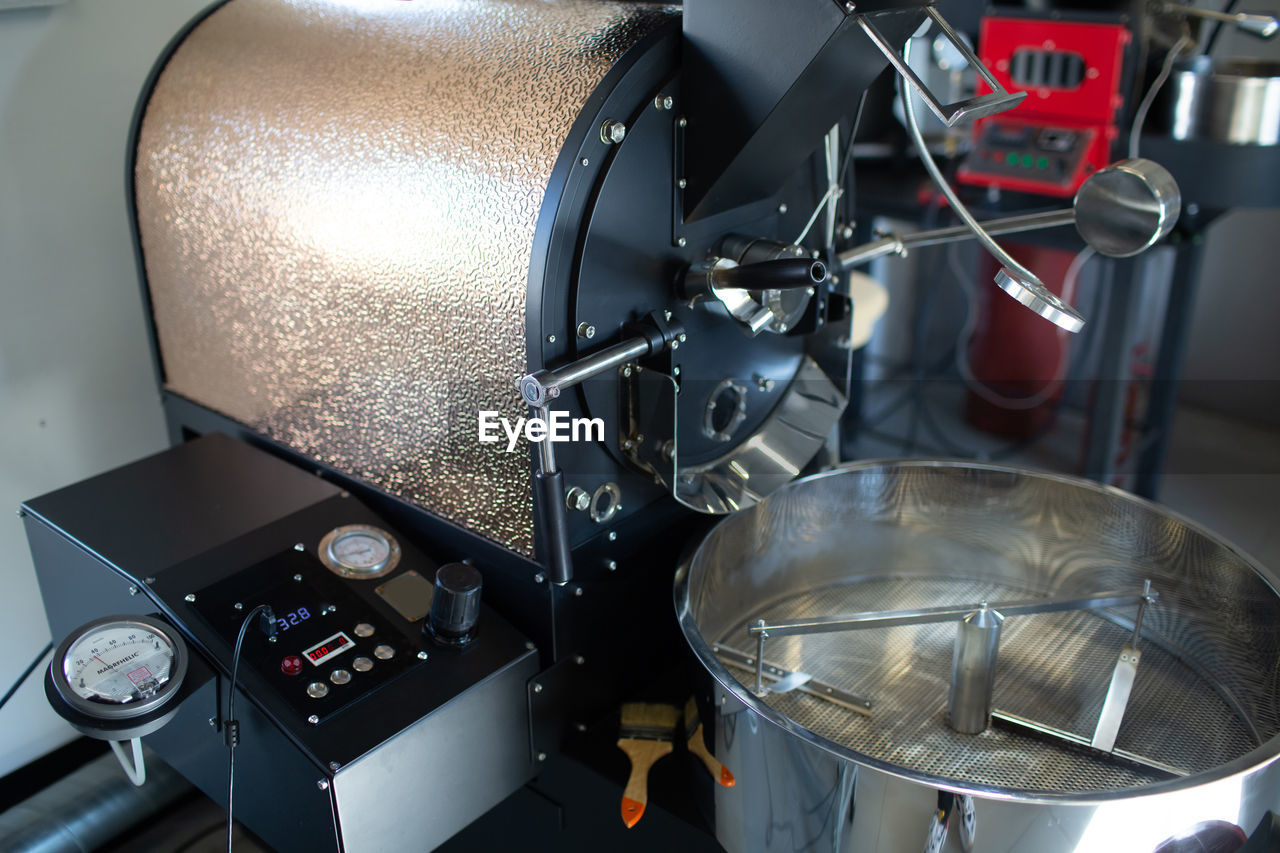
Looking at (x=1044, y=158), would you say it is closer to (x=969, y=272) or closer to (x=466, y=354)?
(x=969, y=272)

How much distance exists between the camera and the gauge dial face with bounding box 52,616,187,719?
84 centimetres

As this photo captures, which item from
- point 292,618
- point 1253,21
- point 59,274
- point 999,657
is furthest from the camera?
point 1253,21

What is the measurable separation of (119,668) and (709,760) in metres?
0.49

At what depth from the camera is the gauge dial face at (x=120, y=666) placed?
0.84 metres

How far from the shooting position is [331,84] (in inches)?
43.0

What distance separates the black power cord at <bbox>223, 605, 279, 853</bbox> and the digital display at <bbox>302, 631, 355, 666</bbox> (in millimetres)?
39

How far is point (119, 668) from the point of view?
0.87 m

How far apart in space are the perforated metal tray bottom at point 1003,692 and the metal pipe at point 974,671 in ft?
0.05

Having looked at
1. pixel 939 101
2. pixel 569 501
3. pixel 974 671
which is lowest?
pixel 974 671

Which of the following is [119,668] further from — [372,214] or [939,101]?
[939,101]

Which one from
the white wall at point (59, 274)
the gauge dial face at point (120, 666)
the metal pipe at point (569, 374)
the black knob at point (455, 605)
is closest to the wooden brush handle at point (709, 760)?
the black knob at point (455, 605)

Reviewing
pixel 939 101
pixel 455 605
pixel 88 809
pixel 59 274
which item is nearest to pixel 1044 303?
pixel 939 101

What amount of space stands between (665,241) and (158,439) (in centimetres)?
95

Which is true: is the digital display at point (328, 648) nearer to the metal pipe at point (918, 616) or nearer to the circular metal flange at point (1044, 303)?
the metal pipe at point (918, 616)
